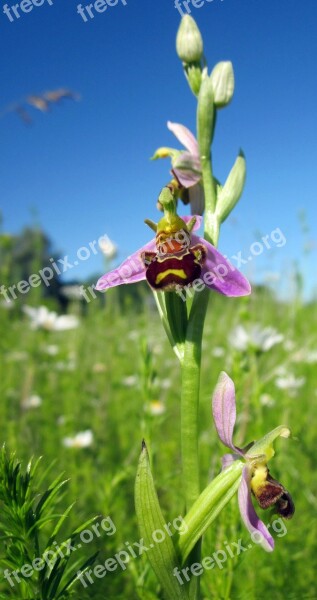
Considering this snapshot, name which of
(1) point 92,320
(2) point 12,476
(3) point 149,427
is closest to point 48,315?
(1) point 92,320

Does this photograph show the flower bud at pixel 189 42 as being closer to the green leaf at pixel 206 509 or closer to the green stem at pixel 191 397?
the green stem at pixel 191 397

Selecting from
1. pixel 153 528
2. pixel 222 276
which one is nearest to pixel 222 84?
pixel 222 276

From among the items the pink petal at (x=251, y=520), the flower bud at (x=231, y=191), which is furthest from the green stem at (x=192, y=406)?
the flower bud at (x=231, y=191)

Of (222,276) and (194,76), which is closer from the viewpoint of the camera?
(222,276)

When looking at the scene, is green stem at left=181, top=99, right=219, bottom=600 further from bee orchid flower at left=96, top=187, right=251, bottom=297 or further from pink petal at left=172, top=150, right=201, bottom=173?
pink petal at left=172, top=150, right=201, bottom=173

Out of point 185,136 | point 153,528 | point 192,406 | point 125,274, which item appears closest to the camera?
point 153,528

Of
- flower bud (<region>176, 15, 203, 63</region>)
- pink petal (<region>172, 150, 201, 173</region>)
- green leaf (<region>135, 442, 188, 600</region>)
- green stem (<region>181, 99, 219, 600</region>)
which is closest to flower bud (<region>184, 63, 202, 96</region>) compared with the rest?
flower bud (<region>176, 15, 203, 63</region>)

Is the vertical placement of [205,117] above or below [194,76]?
below

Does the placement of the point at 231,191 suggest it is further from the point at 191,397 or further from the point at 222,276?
the point at 191,397
